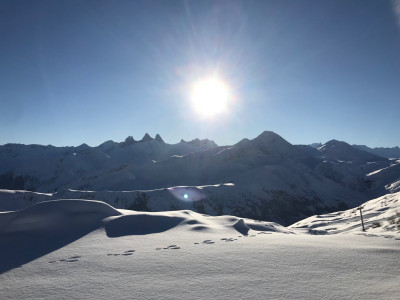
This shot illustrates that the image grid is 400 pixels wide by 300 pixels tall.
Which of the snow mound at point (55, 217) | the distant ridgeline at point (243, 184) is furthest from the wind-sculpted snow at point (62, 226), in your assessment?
the distant ridgeline at point (243, 184)

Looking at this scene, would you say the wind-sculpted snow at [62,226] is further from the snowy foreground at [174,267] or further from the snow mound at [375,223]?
the snow mound at [375,223]

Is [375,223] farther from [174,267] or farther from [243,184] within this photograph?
[243,184]

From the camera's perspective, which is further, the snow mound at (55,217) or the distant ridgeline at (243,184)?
the distant ridgeline at (243,184)

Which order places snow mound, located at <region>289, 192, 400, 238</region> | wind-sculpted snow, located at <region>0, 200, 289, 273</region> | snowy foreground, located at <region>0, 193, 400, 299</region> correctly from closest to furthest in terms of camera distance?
snowy foreground, located at <region>0, 193, 400, 299</region>
wind-sculpted snow, located at <region>0, 200, 289, 273</region>
snow mound, located at <region>289, 192, 400, 238</region>

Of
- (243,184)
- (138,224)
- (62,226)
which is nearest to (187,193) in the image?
(243,184)

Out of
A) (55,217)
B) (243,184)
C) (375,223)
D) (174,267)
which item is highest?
(243,184)

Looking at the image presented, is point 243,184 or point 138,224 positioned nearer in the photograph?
point 138,224

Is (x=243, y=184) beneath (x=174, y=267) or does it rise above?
above

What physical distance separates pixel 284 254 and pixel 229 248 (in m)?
1.66

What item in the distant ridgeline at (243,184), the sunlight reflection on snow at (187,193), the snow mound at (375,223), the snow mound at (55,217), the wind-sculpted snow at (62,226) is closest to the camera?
the wind-sculpted snow at (62,226)

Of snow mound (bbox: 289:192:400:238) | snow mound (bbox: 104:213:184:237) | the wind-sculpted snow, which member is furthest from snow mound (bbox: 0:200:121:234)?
snow mound (bbox: 289:192:400:238)

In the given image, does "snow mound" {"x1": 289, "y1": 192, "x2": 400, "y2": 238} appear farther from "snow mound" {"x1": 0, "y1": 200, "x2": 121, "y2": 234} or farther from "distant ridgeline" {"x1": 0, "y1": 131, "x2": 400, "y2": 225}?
"distant ridgeline" {"x1": 0, "y1": 131, "x2": 400, "y2": 225}

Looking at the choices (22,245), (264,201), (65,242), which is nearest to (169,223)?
(65,242)

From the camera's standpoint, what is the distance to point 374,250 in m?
7.03
